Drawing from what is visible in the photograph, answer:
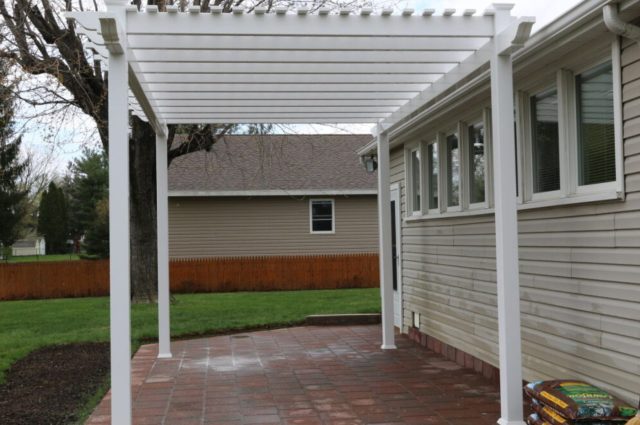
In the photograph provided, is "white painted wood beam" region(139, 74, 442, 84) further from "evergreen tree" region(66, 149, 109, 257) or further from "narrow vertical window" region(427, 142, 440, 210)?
"evergreen tree" region(66, 149, 109, 257)

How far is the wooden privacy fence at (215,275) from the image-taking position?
18.1 meters

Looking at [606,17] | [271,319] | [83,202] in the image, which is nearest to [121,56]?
[606,17]

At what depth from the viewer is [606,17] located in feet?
13.0

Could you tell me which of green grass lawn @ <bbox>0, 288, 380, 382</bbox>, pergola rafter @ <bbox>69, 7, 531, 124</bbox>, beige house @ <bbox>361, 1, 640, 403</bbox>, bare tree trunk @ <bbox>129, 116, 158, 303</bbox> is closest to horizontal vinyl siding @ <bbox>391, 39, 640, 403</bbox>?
beige house @ <bbox>361, 1, 640, 403</bbox>

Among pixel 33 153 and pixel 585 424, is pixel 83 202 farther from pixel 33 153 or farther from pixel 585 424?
pixel 585 424

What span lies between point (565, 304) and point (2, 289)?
658 inches

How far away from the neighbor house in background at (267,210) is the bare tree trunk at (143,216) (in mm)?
6410

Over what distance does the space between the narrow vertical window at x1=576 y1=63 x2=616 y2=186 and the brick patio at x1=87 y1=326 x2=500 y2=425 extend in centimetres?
203

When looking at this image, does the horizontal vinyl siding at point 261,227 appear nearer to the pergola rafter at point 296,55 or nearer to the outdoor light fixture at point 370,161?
the outdoor light fixture at point 370,161

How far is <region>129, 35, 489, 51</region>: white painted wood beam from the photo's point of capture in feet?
16.3

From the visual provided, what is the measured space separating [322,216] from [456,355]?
14.6 metres

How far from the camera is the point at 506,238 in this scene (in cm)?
467

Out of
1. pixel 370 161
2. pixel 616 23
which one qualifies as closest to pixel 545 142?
pixel 616 23

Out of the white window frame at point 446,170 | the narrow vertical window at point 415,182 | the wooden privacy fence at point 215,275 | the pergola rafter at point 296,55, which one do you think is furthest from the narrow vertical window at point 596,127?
the wooden privacy fence at point 215,275
